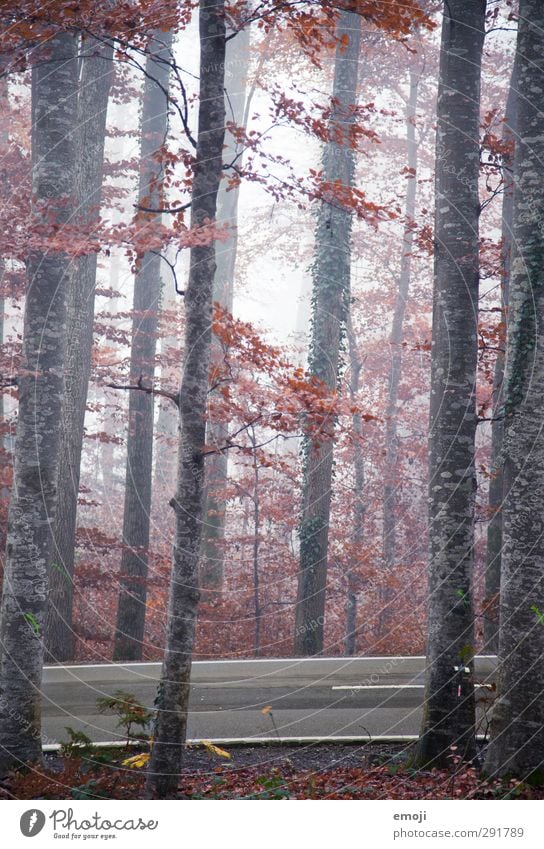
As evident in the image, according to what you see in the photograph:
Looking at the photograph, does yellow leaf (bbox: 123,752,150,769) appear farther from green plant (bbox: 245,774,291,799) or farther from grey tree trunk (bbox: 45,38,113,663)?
grey tree trunk (bbox: 45,38,113,663)

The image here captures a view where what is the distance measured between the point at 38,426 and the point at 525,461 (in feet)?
14.7

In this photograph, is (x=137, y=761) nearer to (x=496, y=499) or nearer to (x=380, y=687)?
(x=380, y=687)

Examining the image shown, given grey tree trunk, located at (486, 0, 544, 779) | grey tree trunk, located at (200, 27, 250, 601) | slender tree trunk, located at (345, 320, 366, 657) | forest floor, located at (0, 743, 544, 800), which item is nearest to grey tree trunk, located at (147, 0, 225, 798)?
forest floor, located at (0, 743, 544, 800)

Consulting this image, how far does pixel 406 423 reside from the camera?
989 inches

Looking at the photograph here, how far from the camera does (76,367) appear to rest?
14781mm

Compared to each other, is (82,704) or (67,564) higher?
(67,564)

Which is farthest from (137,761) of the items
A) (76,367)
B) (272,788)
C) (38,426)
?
(76,367)

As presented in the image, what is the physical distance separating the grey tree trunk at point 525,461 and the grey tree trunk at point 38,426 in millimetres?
4187

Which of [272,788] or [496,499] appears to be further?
[496,499]

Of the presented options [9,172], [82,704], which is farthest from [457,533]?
[9,172]

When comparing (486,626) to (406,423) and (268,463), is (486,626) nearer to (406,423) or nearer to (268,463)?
(268,463)

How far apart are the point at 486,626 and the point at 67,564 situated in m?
7.33

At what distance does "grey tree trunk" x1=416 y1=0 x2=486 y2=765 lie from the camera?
789cm

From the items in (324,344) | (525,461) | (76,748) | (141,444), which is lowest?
(76,748)
